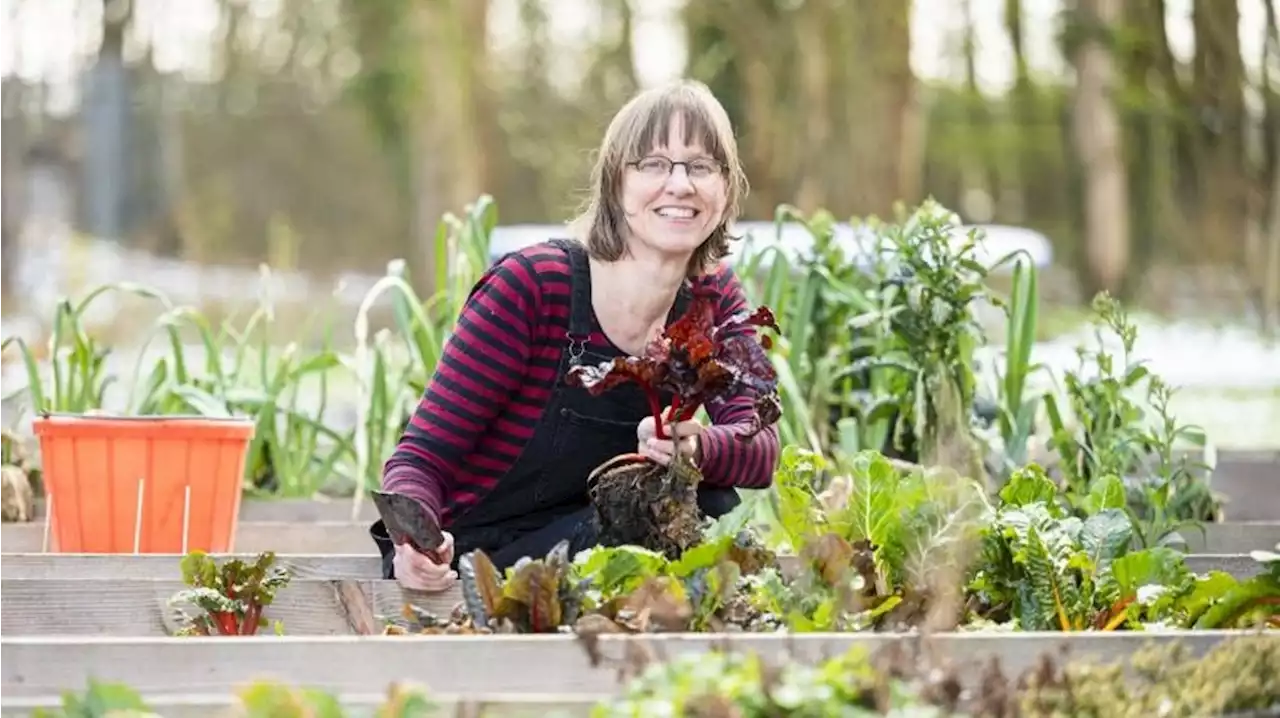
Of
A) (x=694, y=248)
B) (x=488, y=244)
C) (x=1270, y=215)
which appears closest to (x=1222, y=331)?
(x=1270, y=215)

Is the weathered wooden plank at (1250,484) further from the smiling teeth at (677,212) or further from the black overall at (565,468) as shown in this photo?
the smiling teeth at (677,212)

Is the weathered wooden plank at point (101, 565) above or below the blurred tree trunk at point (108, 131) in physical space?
below

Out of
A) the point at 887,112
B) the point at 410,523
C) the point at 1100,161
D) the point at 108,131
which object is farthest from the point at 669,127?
the point at 108,131

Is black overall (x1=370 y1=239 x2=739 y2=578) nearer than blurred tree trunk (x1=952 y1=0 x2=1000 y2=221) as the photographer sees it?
Yes

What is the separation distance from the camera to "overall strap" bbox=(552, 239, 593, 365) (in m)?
3.04

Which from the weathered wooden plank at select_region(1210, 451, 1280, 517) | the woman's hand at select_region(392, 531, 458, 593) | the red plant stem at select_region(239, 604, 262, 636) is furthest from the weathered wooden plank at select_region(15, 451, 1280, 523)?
the red plant stem at select_region(239, 604, 262, 636)

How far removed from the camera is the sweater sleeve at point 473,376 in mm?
3008

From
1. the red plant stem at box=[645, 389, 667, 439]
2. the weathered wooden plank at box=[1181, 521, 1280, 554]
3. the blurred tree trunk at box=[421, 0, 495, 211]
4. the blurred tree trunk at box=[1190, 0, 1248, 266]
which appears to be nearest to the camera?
the red plant stem at box=[645, 389, 667, 439]

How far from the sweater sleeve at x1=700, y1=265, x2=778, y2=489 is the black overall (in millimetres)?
86

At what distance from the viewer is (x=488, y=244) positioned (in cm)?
459

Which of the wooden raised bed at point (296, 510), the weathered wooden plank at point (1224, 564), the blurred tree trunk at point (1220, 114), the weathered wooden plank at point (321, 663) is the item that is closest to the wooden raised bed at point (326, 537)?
the wooden raised bed at point (296, 510)

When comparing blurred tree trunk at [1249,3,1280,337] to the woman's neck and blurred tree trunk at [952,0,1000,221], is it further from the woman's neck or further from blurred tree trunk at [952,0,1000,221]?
the woman's neck

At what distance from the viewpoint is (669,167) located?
A: 296cm

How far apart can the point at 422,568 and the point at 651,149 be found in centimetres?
73
